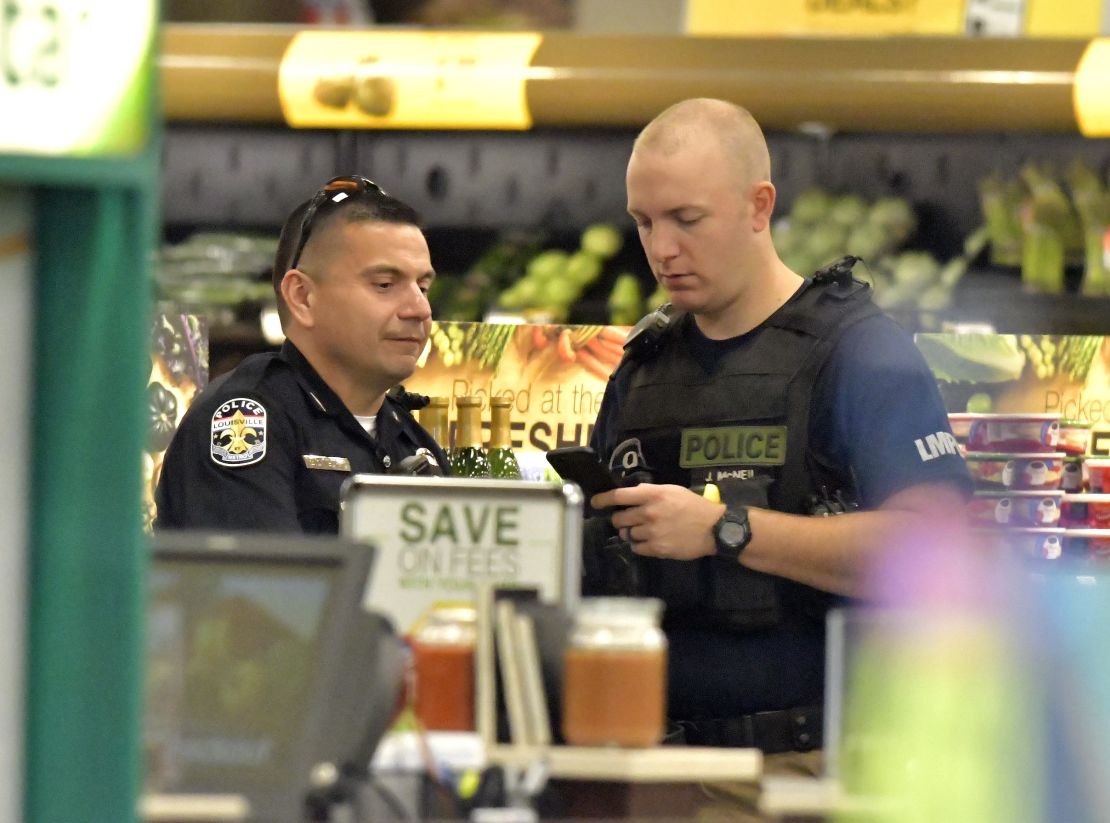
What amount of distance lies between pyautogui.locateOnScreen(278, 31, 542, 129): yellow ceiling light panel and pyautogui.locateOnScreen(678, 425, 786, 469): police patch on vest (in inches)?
61.8

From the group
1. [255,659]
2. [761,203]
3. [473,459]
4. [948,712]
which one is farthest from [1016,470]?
[255,659]

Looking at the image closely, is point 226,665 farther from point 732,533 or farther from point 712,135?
point 712,135

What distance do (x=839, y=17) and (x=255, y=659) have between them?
9.01 ft

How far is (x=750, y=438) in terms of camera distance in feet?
9.21

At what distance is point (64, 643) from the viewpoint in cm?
139

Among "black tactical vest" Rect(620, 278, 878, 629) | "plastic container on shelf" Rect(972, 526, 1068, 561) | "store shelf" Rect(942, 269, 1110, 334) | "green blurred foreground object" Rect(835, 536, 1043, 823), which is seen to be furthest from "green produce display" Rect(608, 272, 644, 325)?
"green blurred foreground object" Rect(835, 536, 1043, 823)

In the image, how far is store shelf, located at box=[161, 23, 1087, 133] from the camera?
3.95 m

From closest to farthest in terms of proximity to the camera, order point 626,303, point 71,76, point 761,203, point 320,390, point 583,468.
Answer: point 71,76 < point 583,468 < point 761,203 < point 320,390 < point 626,303

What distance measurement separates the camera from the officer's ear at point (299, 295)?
10.4 ft

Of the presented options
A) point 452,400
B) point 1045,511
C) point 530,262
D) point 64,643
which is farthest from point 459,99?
point 64,643

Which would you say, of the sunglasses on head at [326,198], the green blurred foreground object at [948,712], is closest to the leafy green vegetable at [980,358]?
the sunglasses on head at [326,198]

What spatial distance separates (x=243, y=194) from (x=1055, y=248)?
2.29m

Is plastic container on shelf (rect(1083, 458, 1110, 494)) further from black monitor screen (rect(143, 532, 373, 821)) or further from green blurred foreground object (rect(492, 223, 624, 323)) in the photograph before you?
black monitor screen (rect(143, 532, 373, 821))

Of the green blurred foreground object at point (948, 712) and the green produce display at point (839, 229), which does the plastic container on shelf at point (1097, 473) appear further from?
the green blurred foreground object at point (948, 712)
